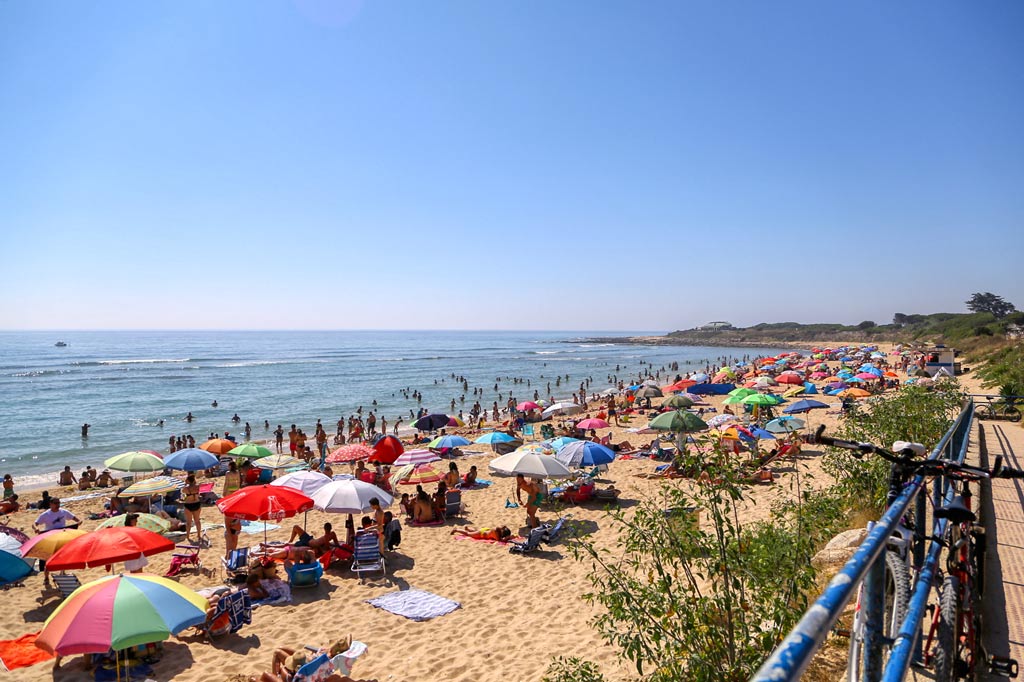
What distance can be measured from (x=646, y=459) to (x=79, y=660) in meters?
15.8

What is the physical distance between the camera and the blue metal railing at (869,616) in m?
0.88

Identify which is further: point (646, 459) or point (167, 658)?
point (646, 459)

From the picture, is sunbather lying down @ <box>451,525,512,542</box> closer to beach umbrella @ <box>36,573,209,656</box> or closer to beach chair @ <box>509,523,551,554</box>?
beach chair @ <box>509,523,551,554</box>

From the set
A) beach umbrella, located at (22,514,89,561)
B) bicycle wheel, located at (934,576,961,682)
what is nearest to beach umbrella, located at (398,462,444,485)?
beach umbrella, located at (22,514,89,561)

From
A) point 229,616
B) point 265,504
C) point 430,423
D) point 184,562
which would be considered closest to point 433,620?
point 229,616

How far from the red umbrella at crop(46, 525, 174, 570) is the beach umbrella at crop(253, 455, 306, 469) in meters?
9.71

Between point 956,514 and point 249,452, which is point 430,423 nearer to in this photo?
point 249,452

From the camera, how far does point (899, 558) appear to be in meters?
2.26

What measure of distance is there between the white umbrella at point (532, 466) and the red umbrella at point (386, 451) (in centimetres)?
489

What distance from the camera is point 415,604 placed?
877 cm

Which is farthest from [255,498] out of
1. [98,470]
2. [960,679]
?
[98,470]

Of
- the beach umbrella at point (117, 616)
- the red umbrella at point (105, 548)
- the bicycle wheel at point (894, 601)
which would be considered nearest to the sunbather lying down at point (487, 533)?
the red umbrella at point (105, 548)

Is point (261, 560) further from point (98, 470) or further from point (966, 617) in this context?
point (98, 470)

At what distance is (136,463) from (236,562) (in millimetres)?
7434
